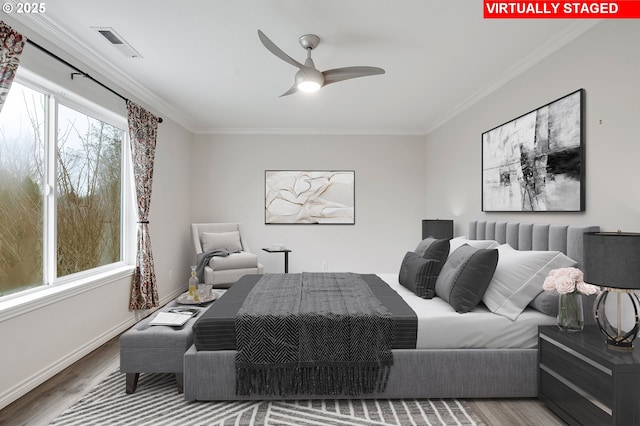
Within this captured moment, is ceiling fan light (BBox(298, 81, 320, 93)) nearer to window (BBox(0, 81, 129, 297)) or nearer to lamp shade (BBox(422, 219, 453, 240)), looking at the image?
window (BBox(0, 81, 129, 297))

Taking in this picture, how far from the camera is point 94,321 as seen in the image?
3328mm

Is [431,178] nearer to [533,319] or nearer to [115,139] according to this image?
[533,319]

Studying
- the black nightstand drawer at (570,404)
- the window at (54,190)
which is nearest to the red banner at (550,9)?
the black nightstand drawer at (570,404)

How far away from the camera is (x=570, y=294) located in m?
2.19

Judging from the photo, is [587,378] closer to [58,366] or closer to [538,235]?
[538,235]

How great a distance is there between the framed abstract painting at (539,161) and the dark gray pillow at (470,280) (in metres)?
0.76

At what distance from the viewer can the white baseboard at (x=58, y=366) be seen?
7.86ft

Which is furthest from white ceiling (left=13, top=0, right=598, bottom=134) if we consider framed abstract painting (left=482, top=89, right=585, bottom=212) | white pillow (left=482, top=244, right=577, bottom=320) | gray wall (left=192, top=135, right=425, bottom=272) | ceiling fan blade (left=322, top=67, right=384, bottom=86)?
white pillow (left=482, top=244, right=577, bottom=320)

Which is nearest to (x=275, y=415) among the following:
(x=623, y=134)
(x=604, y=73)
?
(x=623, y=134)

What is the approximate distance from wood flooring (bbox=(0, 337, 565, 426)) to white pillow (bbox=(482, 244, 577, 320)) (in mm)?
563

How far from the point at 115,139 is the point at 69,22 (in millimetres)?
1523

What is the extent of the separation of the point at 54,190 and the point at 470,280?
3.39 metres

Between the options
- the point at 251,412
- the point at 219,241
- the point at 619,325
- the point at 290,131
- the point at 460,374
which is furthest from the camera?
the point at 290,131

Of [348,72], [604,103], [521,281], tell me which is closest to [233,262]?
[348,72]
